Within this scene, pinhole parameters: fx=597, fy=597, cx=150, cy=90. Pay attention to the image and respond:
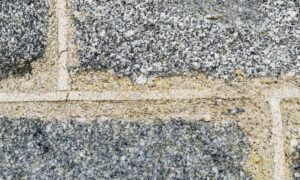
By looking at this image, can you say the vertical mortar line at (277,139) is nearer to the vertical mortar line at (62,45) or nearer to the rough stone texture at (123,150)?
the rough stone texture at (123,150)

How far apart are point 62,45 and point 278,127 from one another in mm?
408

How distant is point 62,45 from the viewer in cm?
108

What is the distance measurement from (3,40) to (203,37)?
36 cm

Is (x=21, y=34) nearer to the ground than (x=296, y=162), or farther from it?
farther from it

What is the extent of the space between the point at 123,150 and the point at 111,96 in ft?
0.32

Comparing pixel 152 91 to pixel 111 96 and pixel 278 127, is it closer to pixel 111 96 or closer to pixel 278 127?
pixel 111 96

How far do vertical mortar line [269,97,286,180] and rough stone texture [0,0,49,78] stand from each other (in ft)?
1.39

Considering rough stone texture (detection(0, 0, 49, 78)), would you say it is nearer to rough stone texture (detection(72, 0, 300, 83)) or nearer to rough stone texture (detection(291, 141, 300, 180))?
rough stone texture (detection(72, 0, 300, 83))

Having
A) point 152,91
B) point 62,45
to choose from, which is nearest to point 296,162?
point 152,91

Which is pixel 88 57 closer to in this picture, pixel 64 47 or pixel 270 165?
pixel 64 47

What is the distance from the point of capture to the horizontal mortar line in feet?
3.42

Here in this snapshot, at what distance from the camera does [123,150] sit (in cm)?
104

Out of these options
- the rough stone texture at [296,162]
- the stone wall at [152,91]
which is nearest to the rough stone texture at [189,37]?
the stone wall at [152,91]

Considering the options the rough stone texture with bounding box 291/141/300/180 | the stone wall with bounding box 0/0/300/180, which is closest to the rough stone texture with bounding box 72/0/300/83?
the stone wall with bounding box 0/0/300/180
